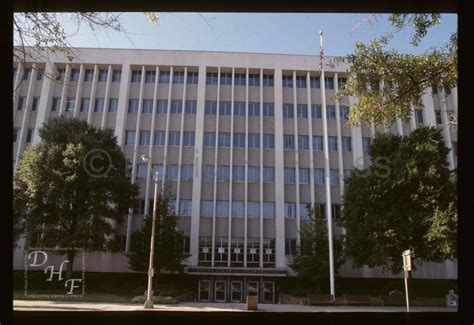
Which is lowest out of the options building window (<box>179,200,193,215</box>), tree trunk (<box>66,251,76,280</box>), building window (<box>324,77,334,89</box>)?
tree trunk (<box>66,251,76,280</box>)

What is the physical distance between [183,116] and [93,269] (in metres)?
12.1

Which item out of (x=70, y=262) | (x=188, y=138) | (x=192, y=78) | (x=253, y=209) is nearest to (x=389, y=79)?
(x=70, y=262)

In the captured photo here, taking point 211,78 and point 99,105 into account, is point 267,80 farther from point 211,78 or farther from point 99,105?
point 99,105

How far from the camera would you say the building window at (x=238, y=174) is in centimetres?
3009

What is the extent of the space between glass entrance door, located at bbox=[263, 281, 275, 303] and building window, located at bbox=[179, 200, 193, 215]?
22.7 ft

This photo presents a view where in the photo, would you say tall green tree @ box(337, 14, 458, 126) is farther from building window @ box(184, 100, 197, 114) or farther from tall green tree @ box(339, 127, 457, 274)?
building window @ box(184, 100, 197, 114)

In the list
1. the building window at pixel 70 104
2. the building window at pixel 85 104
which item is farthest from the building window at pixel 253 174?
the building window at pixel 70 104

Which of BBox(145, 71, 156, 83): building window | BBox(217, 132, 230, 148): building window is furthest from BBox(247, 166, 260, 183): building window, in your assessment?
BBox(145, 71, 156, 83): building window

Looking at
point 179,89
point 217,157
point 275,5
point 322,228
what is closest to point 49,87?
point 179,89

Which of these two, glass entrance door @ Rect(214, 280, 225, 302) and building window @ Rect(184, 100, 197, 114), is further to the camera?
building window @ Rect(184, 100, 197, 114)

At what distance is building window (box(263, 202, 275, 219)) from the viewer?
1160 inches

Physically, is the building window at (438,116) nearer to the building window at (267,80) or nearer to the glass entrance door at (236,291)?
the building window at (267,80)

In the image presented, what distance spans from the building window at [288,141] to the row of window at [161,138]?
6621mm
